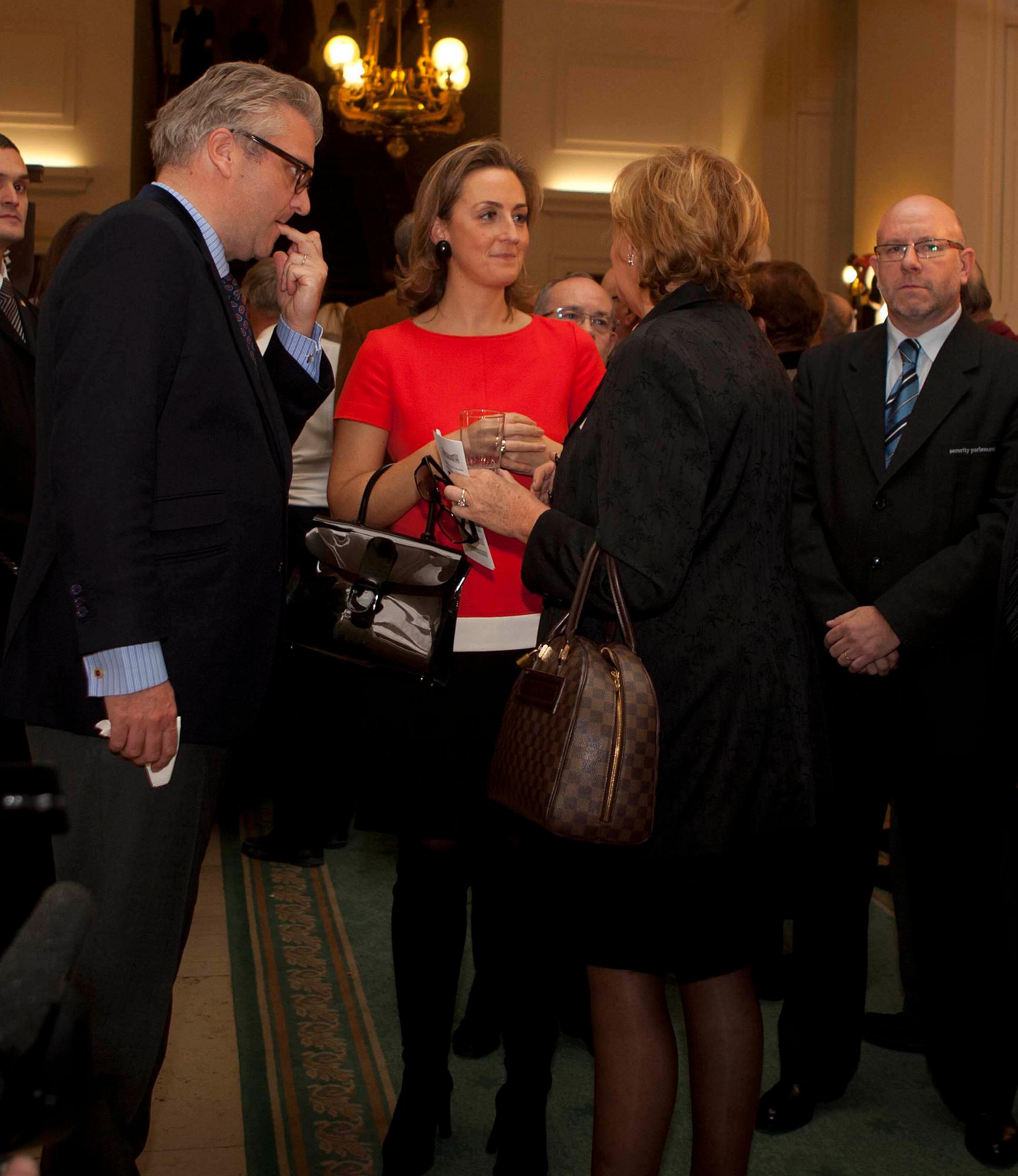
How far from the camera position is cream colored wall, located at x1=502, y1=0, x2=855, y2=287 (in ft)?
31.9

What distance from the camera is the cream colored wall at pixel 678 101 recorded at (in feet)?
31.9

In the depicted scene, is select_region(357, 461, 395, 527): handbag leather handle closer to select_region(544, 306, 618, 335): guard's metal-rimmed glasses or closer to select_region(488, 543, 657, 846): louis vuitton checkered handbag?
select_region(488, 543, 657, 846): louis vuitton checkered handbag

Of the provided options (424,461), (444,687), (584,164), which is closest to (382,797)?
(444,687)

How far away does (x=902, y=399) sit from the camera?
264 cm

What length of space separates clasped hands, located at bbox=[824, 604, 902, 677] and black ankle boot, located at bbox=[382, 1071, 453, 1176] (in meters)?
1.14

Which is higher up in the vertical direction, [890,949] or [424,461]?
[424,461]

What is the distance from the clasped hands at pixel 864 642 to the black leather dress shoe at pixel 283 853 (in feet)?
7.02

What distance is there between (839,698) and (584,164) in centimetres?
804

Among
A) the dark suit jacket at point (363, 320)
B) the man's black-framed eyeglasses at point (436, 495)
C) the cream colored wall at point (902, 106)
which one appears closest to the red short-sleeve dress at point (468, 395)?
the man's black-framed eyeglasses at point (436, 495)

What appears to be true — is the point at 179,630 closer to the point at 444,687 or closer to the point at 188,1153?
the point at 444,687

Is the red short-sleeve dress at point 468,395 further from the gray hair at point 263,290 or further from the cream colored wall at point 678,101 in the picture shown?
the cream colored wall at point 678,101

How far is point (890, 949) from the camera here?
357 cm

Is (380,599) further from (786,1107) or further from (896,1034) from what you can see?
(896,1034)

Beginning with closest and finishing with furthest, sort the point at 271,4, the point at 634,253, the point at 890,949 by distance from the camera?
the point at 634,253, the point at 890,949, the point at 271,4
